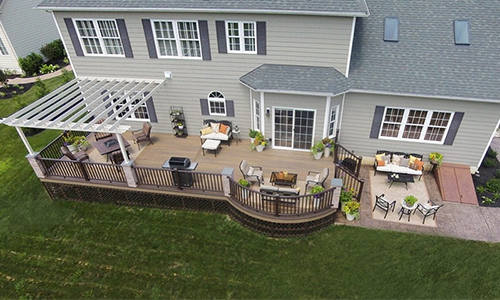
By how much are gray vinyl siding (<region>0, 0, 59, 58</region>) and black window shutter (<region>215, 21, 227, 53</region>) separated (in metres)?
17.6

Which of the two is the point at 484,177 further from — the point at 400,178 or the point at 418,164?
the point at 400,178

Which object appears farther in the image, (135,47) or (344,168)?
(135,47)

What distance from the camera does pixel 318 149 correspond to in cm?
1284

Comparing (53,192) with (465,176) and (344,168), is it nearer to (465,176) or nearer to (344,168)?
(344,168)

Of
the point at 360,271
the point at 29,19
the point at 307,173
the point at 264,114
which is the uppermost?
the point at 29,19

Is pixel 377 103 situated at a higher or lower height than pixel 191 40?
lower

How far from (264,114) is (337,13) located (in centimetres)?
463

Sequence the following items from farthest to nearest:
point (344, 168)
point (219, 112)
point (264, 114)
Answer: point (219, 112) → point (264, 114) → point (344, 168)

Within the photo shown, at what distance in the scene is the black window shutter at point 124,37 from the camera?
12.7m

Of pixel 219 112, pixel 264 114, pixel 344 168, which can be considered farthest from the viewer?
pixel 219 112

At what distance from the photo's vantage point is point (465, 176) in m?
12.6

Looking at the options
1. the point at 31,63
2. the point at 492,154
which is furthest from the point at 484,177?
the point at 31,63

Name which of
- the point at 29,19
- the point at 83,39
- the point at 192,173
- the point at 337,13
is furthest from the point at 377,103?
the point at 29,19

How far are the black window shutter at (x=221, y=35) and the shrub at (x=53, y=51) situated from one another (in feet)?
66.6
